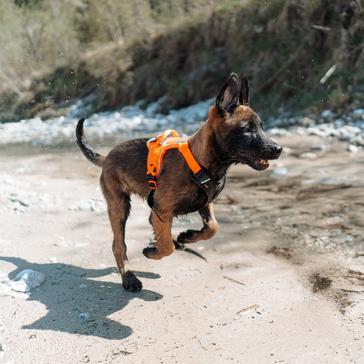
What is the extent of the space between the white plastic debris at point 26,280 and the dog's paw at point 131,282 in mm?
869

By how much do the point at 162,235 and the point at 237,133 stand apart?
46.8 inches

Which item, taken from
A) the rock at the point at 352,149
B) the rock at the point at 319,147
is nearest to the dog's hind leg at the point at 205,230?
the rock at the point at 352,149

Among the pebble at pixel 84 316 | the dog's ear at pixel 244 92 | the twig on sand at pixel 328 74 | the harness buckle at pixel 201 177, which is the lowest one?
the twig on sand at pixel 328 74

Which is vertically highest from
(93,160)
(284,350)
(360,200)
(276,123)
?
(93,160)

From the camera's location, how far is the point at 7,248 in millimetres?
5754

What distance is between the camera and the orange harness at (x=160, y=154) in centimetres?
438

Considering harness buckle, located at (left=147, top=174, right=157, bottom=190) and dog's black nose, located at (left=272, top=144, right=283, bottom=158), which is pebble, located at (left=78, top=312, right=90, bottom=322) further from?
dog's black nose, located at (left=272, top=144, right=283, bottom=158)

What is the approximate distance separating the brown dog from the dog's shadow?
9.4 inches

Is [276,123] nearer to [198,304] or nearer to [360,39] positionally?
[360,39]

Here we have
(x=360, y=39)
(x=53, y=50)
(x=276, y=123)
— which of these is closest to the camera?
(x=276, y=123)

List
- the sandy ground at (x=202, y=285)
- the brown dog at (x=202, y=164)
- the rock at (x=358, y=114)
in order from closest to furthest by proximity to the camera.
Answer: the sandy ground at (x=202, y=285)
the brown dog at (x=202, y=164)
the rock at (x=358, y=114)

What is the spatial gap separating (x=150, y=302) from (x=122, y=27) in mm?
23980

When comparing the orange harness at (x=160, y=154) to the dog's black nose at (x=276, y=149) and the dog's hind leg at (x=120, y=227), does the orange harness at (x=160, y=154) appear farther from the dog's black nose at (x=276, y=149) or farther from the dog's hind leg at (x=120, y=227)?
the dog's black nose at (x=276, y=149)

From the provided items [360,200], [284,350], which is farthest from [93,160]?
[360,200]
